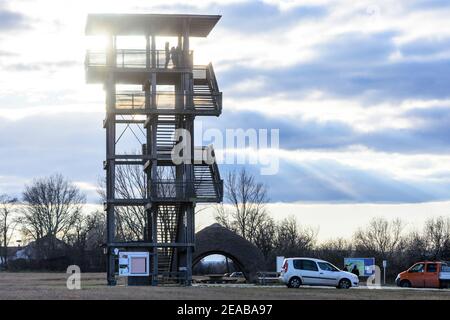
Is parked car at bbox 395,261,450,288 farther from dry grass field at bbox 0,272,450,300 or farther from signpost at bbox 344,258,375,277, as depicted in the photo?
dry grass field at bbox 0,272,450,300

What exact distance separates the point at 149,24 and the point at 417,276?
21.8m

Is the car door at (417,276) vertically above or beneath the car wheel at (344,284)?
above

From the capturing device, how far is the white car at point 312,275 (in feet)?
163

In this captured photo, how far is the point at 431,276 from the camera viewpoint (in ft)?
190

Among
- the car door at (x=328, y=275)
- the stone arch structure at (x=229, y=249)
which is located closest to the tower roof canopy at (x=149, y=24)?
the car door at (x=328, y=275)

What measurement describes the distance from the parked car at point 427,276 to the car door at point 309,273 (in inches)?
442

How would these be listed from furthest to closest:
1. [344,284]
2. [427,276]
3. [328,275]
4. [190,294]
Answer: [427,276] < [344,284] < [328,275] < [190,294]

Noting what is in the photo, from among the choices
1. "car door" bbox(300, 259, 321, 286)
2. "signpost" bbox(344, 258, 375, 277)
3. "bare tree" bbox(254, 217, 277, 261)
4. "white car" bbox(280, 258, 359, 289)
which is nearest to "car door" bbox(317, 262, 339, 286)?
"white car" bbox(280, 258, 359, 289)

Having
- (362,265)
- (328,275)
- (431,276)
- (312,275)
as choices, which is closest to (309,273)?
(312,275)

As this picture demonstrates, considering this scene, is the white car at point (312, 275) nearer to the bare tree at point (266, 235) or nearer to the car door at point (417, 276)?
the car door at point (417, 276)

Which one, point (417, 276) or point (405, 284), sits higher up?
point (417, 276)

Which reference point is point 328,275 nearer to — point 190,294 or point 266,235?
point 190,294

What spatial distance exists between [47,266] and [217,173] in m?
57.1
